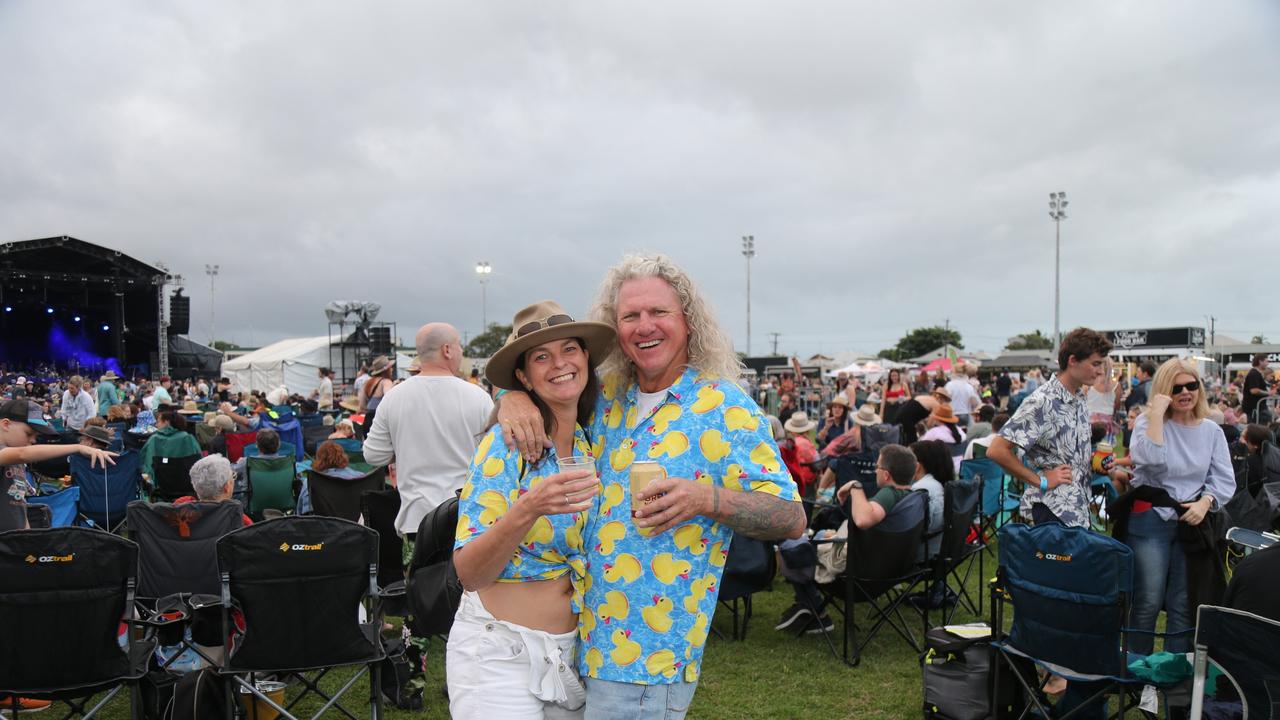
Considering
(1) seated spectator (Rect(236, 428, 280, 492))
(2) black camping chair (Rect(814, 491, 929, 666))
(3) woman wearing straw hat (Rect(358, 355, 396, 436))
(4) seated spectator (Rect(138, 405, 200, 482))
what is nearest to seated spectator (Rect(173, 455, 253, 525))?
(3) woman wearing straw hat (Rect(358, 355, 396, 436))

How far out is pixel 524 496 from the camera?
1.54 metres

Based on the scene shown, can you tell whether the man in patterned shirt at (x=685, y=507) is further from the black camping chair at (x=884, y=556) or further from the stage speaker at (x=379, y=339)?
the stage speaker at (x=379, y=339)

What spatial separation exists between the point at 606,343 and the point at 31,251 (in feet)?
94.3

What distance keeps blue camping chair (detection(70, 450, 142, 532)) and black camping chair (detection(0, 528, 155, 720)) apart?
15.0 feet

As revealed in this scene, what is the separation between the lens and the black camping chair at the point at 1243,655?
8.02 feet

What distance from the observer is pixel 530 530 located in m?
1.68

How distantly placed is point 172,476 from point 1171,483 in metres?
7.84

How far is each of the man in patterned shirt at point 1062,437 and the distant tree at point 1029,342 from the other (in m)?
86.0

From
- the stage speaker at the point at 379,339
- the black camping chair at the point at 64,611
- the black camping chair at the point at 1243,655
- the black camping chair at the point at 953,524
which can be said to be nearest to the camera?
the black camping chair at the point at 1243,655

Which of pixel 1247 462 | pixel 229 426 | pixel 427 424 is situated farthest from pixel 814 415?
pixel 427 424

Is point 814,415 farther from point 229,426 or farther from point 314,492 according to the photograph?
point 314,492

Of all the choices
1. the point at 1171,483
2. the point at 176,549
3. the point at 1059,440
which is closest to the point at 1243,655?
the point at 1059,440

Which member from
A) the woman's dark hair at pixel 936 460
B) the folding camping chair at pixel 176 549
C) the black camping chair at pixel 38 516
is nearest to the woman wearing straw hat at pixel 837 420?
the woman's dark hair at pixel 936 460

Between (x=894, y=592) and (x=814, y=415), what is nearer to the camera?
(x=894, y=592)
